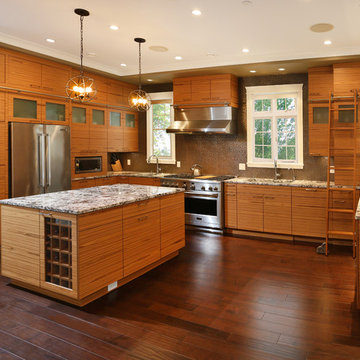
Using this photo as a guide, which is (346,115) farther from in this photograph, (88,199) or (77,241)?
(77,241)

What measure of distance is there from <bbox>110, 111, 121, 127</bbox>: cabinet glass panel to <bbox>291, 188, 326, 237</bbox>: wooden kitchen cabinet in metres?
3.58

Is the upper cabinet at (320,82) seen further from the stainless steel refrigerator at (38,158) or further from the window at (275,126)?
the stainless steel refrigerator at (38,158)

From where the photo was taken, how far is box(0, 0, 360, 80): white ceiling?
3.49 meters

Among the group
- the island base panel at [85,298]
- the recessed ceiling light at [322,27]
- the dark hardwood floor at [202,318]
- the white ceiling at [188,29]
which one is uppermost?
the white ceiling at [188,29]

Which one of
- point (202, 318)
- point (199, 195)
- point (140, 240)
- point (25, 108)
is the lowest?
point (202, 318)

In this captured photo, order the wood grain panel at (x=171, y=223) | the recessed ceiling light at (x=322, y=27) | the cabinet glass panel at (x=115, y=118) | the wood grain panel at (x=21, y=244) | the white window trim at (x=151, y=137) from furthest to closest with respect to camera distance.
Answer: the white window trim at (x=151, y=137) < the cabinet glass panel at (x=115, y=118) < the wood grain panel at (x=171, y=223) < the recessed ceiling light at (x=322, y=27) < the wood grain panel at (x=21, y=244)

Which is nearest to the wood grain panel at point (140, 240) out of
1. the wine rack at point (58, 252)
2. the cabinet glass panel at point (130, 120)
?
the wine rack at point (58, 252)

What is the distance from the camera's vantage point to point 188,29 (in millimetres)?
4152

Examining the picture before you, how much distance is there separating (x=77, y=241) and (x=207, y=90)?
13.1ft

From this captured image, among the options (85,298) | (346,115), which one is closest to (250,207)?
(346,115)

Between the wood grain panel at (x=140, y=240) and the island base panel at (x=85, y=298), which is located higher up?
the wood grain panel at (x=140, y=240)

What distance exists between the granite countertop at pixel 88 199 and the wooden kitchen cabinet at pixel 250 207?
168 centimetres

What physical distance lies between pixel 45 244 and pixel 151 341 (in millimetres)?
1368

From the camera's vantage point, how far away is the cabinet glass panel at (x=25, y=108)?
4.86m
